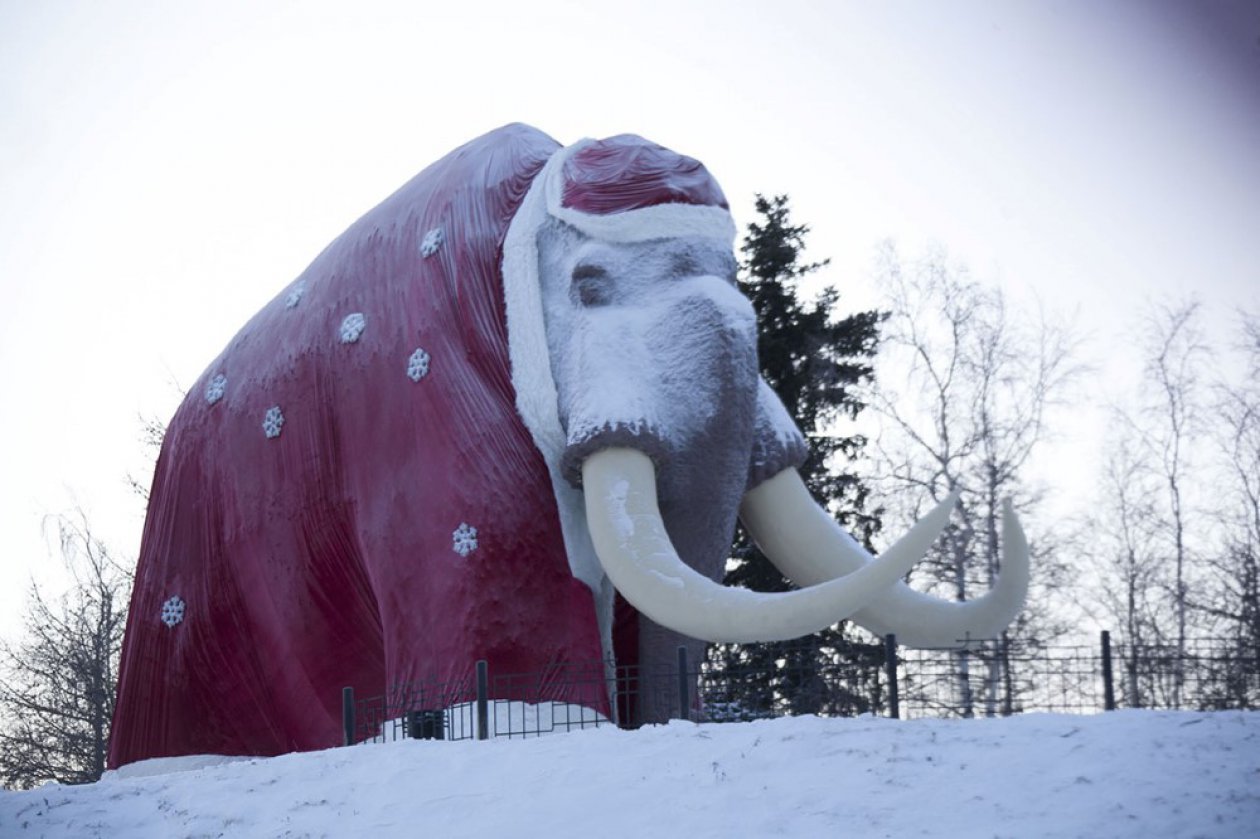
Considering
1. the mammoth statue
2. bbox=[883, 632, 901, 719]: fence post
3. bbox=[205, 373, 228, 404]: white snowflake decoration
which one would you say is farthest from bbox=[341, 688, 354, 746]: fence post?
bbox=[883, 632, 901, 719]: fence post

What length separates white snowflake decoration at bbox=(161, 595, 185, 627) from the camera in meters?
11.7

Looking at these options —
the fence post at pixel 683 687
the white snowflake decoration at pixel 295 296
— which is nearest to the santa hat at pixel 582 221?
the fence post at pixel 683 687

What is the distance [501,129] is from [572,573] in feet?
11.8

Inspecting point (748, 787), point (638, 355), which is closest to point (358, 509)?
point (638, 355)

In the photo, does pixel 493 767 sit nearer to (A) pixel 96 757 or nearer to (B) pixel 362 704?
(B) pixel 362 704

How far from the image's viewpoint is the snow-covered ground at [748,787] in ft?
25.4

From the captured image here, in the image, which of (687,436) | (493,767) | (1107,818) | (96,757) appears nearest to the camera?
(1107,818)

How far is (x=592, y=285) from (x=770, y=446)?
1.64 metres

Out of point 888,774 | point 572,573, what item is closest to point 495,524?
point 572,573

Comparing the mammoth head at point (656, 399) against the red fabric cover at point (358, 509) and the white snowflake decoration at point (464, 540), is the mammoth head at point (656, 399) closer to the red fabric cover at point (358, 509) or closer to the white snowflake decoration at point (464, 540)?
the red fabric cover at point (358, 509)

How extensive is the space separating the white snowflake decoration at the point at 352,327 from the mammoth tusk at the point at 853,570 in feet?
9.16

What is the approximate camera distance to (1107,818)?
7.51 meters

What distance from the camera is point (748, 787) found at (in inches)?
326

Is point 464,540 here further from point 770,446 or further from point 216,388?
point 216,388
